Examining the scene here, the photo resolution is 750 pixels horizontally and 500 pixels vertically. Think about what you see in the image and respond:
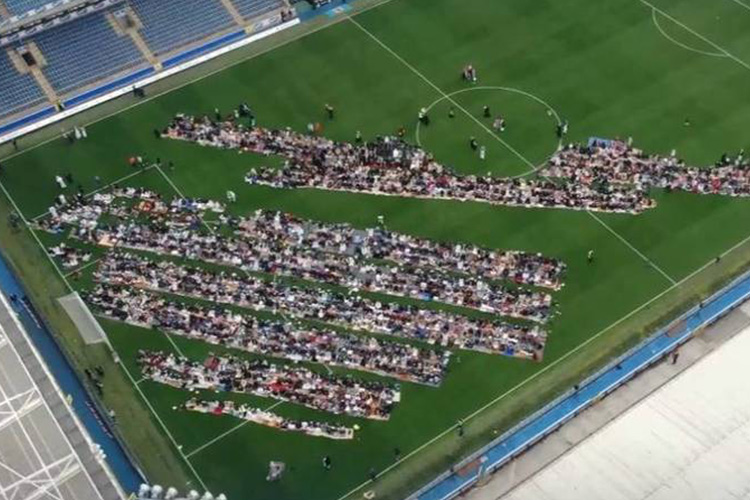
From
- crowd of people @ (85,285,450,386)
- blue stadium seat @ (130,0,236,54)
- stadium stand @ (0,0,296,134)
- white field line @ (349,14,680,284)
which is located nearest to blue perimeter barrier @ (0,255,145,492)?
crowd of people @ (85,285,450,386)

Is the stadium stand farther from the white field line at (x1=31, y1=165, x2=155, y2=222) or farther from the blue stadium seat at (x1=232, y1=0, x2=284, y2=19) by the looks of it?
the white field line at (x1=31, y1=165, x2=155, y2=222)

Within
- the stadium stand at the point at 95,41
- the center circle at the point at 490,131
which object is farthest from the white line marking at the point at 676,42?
the stadium stand at the point at 95,41

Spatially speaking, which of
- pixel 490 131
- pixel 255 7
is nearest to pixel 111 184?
pixel 255 7

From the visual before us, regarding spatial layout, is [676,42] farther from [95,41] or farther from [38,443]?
[38,443]

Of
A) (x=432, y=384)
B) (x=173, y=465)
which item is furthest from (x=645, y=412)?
(x=173, y=465)

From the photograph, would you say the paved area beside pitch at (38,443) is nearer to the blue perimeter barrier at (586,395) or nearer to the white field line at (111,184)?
the blue perimeter barrier at (586,395)

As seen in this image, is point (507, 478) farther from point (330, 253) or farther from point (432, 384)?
point (330, 253)
